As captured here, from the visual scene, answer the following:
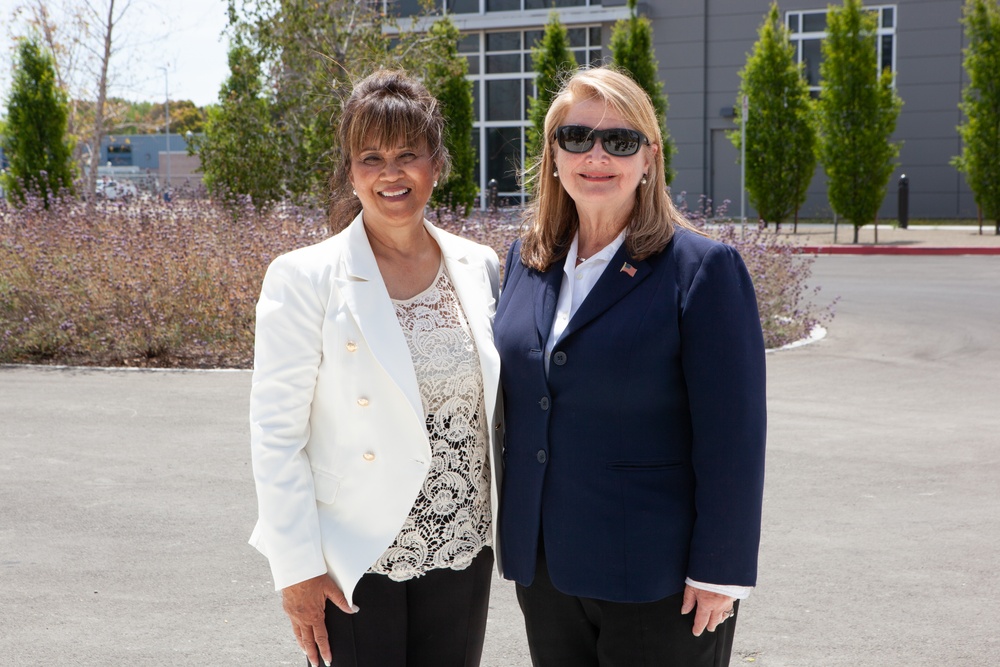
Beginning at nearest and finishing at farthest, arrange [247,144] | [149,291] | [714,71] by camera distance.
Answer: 1. [149,291]
2. [247,144]
3. [714,71]

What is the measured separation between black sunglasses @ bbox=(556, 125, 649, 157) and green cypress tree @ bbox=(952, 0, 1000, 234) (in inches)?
993

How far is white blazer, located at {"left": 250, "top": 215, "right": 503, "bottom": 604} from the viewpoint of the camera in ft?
8.13

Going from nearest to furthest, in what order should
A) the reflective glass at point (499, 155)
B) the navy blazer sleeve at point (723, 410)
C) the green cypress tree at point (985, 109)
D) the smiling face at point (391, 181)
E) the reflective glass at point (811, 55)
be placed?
the navy blazer sleeve at point (723, 410), the smiling face at point (391, 181), the green cypress tree at point (985, 109), the reflective glass at point (811, 55), the reflective glass at point (499, 155)

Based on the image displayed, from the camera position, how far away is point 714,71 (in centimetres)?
3334

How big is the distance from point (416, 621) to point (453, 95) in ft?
79.4

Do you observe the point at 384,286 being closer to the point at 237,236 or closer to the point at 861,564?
the point at 861,564

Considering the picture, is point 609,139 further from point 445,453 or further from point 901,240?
point 901,240

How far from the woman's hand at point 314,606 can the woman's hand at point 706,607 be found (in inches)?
31.7

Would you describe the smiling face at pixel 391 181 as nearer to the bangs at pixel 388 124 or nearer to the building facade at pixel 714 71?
the bangs at pixel 388 124

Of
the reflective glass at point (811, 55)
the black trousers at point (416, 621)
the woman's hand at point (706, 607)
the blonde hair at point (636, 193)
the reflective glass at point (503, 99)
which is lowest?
the black trousers at point (416, 621)

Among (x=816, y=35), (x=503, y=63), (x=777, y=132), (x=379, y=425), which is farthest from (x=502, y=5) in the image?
(x=379, y=425)

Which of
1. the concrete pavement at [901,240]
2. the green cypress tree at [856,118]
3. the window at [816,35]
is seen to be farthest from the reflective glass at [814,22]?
the green cypress tree at [856,118]

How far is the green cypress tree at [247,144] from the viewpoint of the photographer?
51.1ft

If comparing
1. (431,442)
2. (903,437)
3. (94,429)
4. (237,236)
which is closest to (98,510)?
(94,429)
